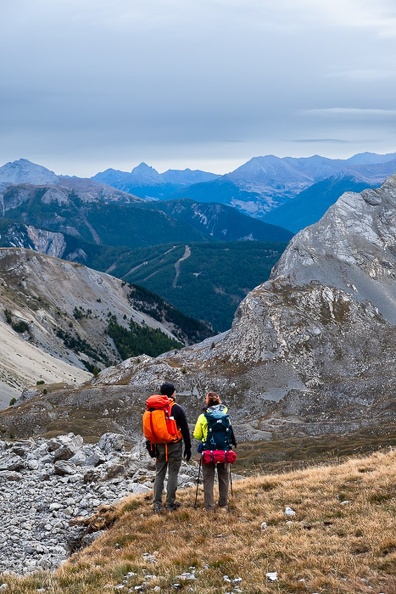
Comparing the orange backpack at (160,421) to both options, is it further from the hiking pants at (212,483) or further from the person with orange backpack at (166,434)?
the hiking pants at (212,483)

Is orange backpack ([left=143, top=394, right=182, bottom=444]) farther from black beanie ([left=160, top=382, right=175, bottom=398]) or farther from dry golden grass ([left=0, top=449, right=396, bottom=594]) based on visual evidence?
dry golden grass ([left=0, top=449, right=396, bottom=594])

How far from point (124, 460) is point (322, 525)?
15.4 metres

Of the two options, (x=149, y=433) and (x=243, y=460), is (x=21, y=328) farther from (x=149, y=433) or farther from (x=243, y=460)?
(x=149, y=433)

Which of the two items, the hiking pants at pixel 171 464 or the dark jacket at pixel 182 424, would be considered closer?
the dark jacket at pixel 182 424

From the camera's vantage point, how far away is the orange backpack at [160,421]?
17969mm

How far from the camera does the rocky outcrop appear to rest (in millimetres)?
18984

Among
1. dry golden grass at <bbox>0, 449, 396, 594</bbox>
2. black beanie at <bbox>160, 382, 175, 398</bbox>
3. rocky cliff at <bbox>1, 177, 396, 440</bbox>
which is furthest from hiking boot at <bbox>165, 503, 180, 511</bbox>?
rocky cliff at <bbox>1, 177, 396, 440</bbox>

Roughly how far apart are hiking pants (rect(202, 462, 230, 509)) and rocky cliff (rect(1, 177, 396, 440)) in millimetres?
50499

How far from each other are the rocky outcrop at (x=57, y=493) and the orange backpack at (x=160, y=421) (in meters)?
3.23

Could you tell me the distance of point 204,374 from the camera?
87.5m

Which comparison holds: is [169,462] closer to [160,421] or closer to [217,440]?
[160,421]

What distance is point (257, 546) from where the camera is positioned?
14555 mm

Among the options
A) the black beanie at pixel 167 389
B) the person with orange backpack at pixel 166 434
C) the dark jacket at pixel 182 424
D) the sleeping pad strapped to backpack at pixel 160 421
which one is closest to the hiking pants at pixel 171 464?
the person with orange backpack at pixel 166 434

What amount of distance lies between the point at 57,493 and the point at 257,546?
12506 millimetres
